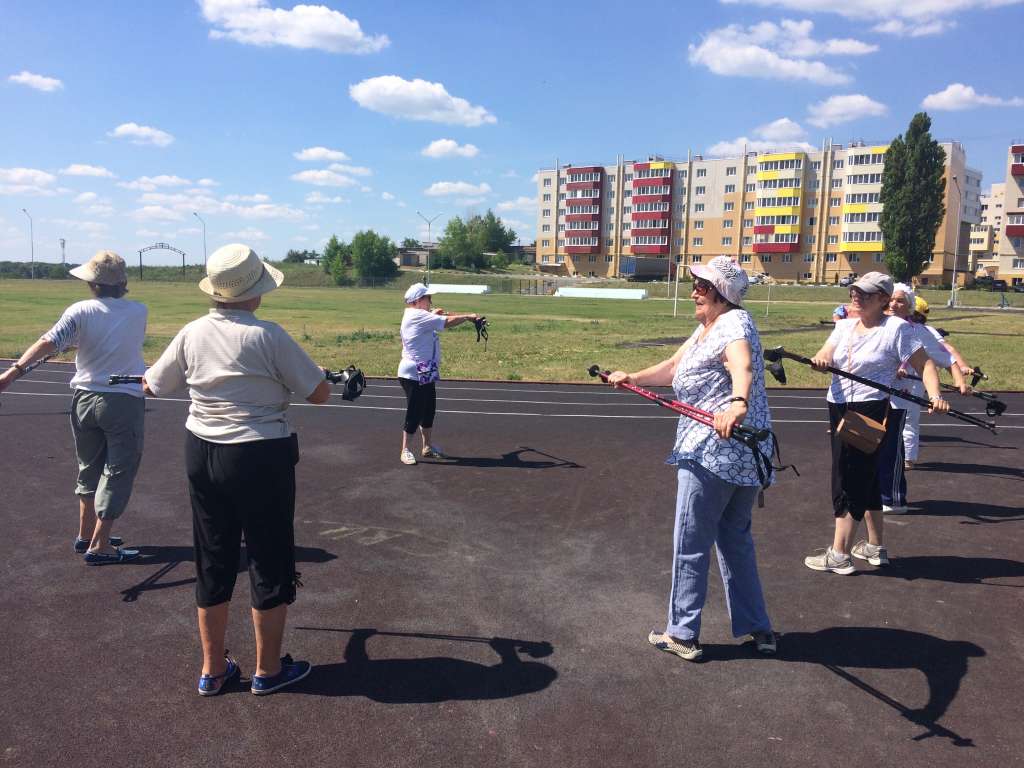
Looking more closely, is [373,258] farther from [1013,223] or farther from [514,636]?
[514,636]

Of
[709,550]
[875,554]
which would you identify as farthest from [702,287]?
[875,554]

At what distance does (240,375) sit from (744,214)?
102m

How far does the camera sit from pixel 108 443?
509 cm

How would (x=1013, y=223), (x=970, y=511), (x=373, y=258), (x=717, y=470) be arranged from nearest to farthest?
(x=717, y=470) → (x=970, y=511) → (x=1013, y=223) → (x=373, y=258)

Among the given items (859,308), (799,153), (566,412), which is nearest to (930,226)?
(799,153)

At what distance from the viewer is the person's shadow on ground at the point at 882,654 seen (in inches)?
145

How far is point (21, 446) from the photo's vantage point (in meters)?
8.52

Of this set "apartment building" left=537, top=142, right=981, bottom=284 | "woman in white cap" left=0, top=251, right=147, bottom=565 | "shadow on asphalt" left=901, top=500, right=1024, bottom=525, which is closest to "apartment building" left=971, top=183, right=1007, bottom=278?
"apartment building" left=537, top=142, right=981, bottom=284

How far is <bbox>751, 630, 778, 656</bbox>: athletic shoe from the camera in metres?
4.01

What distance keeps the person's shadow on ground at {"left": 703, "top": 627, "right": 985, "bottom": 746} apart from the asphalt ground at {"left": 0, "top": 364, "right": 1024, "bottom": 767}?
0.01 m

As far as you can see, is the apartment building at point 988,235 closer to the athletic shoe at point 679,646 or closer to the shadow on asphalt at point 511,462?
the shadow on asphalt at point 511,462

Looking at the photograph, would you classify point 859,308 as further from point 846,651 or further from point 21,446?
point 21,446

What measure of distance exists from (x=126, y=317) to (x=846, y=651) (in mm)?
4790

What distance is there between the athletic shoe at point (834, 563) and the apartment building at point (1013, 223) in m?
88.2
